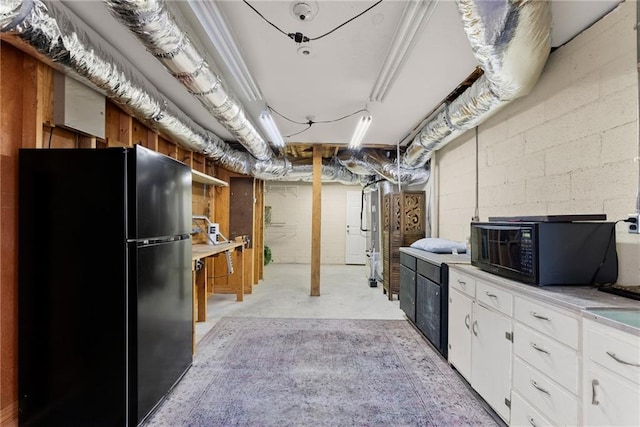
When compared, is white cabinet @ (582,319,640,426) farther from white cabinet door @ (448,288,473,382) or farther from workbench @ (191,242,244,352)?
workbench @ (191,242,244,352)

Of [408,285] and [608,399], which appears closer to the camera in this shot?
[608,399]

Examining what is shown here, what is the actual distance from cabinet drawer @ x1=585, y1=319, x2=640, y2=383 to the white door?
7151mm

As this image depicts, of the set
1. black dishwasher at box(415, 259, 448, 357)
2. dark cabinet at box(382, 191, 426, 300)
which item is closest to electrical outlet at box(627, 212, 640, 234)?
black dishwasher at box(415, 259, 448, 357)

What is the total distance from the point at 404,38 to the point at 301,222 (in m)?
6.88

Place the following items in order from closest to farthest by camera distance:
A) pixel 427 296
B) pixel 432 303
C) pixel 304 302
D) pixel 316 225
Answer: pixel 432 303, pixel 427 296, pixel 304 302, pixel 316 225

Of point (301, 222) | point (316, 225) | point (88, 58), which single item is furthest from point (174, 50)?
point (301, 222)

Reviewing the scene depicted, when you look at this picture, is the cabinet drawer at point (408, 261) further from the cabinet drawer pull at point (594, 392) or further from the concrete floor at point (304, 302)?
the cabinet drawer pull at point (594, 392)

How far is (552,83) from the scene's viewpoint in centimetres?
217

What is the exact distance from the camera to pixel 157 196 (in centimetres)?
199

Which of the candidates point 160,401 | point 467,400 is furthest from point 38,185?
point 467,400

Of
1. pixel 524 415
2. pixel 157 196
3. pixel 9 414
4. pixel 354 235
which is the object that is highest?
pixel 157 196

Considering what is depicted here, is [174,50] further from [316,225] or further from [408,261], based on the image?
[316,225]

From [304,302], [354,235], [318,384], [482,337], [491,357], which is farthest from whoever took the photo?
[354,235]

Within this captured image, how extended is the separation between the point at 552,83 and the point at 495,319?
5.61 ft
